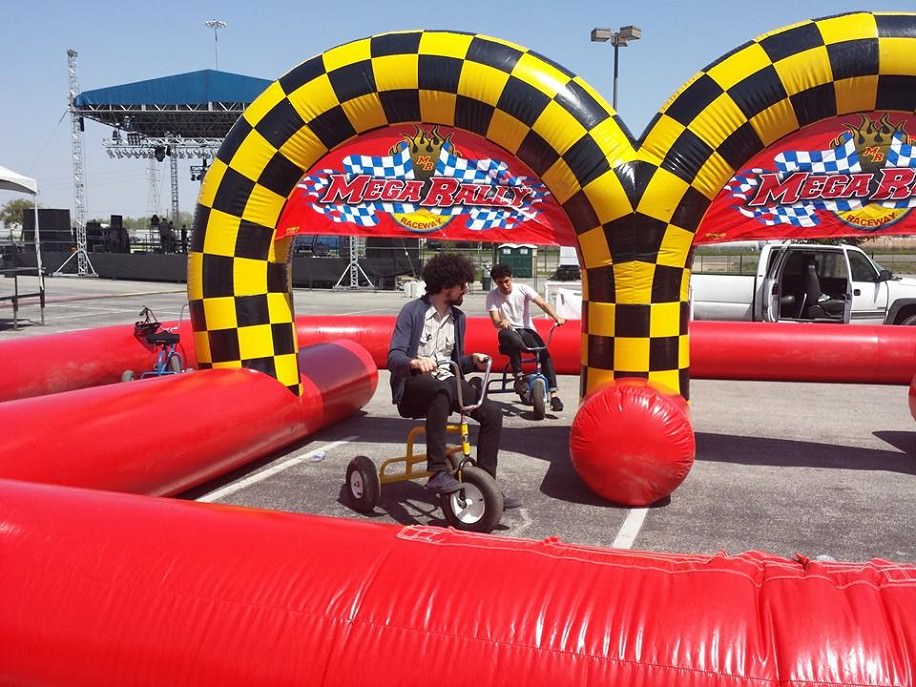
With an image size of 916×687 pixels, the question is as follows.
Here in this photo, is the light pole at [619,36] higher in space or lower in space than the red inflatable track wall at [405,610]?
higher

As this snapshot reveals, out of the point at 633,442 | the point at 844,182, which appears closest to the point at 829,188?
the point at 844,182

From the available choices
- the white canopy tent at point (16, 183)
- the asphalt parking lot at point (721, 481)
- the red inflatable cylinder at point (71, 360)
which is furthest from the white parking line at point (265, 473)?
the white canopy tent at point (16, 183)

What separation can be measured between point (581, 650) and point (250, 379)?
14.4ft

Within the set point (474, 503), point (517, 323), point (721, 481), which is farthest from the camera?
point (517, 323)

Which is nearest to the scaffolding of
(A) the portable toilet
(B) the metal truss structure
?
(B) the metal truss structure

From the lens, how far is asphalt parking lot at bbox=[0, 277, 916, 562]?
4656mm

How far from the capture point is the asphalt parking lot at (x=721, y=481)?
4.66 m

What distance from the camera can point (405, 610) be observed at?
7.79 feet

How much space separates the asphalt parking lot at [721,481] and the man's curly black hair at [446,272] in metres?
1.45

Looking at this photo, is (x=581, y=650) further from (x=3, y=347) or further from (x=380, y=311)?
(x=380, y=311)

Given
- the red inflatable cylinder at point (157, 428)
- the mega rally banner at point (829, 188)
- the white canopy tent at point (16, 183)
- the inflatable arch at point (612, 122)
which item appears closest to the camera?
the red inflatable cylinder at point (157, 428)

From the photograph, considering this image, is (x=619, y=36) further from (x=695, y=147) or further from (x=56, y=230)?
(x=56, y=230)

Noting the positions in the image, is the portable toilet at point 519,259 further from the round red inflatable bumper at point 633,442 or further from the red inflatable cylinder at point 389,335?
the round red inflatable bumper at point 633,442

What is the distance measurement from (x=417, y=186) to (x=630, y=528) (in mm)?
3774
